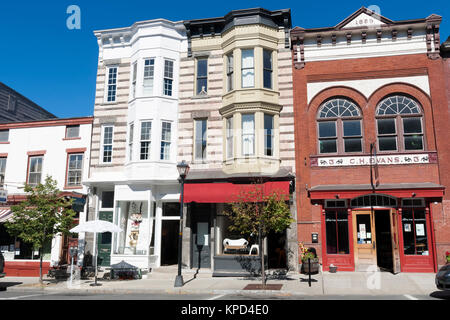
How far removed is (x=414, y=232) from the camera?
690 inches

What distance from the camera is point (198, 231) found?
19.5 m

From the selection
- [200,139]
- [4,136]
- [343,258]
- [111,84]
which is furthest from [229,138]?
[4,136]

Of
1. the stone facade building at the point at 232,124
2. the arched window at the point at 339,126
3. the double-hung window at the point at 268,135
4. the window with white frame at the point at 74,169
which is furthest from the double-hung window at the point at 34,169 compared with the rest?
the arched window at the point at 339,126

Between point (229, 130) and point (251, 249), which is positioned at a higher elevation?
point (229, 130)

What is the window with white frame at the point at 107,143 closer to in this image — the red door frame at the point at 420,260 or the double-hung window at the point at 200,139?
the double-hung window at the point at 200,139

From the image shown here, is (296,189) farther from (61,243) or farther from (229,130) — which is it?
(61,243)

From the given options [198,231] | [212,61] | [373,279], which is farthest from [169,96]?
[373,279]

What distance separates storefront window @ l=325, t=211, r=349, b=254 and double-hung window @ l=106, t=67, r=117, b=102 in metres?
13.4

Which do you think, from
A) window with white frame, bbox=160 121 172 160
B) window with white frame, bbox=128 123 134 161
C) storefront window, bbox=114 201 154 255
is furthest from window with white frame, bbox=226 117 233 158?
window with white frame, bbox=128 123 134 161

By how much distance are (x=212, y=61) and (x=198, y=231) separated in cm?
917

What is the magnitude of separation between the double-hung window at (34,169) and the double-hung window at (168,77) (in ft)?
27.3

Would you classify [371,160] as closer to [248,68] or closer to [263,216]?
[263,216]

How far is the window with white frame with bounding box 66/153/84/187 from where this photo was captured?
21.5 meters

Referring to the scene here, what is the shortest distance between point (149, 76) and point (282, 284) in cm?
1279
